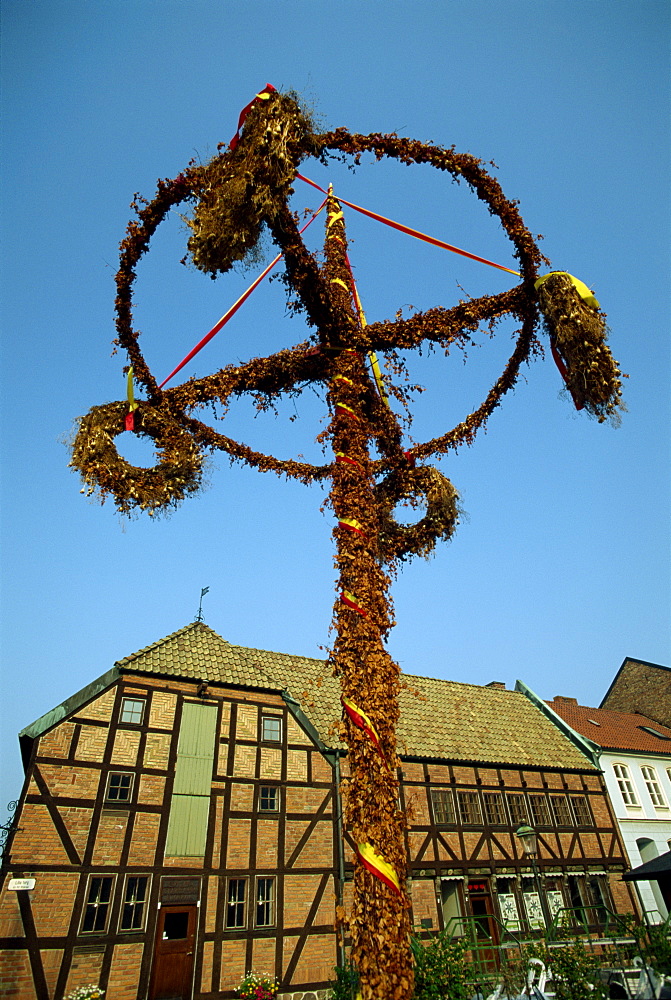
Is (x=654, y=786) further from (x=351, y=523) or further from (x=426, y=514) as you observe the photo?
(x=351, y=523)

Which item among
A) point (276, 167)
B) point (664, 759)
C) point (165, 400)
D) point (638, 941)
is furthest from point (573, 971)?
point (664, 759)

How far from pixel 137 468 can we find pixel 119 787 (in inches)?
385

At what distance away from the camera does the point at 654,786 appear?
65.0ft

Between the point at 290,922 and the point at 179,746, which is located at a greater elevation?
the point at 179,746

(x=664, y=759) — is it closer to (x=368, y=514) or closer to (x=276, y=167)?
(x=368, y=514)

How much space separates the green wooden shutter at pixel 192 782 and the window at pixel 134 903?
2.31 feet

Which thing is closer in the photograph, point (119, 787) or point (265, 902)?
point (119, 787)

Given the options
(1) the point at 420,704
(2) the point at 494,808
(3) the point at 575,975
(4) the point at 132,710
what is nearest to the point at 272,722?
(4) the point at 132,710

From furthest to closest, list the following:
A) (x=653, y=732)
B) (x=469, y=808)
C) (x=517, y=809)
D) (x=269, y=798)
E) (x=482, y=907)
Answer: (x=653, y=732)
(x=517, y=809)
(x=469, y=808)
(x=482, y=907)
(x=269, y=798)

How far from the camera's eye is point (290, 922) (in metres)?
12.4

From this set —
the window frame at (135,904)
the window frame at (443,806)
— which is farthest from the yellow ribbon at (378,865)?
the window frame at (443,806)

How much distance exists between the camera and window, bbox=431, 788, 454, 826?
15366 millimetres

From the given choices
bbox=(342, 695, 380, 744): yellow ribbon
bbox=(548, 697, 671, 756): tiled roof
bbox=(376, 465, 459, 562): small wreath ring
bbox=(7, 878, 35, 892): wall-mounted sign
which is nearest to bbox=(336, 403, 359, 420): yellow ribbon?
bbox=(376, 465, 459, 562): small wreath ring

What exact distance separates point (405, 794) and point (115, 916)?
7.21m
